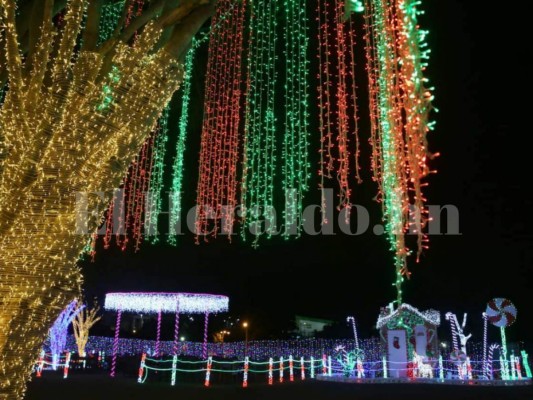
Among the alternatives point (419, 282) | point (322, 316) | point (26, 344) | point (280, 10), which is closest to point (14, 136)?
point (26, 344)

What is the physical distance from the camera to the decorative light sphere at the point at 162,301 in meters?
18.5

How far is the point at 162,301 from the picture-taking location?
19.0 metres

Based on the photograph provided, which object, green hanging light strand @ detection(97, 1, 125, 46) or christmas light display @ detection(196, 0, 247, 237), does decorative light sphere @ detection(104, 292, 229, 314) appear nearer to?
christmas light display @ detection(196, 0, 247, 237)

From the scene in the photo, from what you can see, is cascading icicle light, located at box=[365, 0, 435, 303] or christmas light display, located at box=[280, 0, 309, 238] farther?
christmas light display, located at box=[280, 0, 309, 238]

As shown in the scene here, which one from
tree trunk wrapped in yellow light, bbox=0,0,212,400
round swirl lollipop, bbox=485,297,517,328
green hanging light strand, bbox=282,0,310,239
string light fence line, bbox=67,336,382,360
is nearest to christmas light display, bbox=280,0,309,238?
green hanging light strand, bbox=282,0,310,239

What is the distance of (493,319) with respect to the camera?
15.3 m

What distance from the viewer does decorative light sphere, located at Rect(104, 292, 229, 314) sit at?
1845 cm

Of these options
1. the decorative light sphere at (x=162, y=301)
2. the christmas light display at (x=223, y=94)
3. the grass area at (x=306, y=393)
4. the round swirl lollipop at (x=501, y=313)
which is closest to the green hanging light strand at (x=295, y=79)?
the christmas light display at (x=223, y=94)

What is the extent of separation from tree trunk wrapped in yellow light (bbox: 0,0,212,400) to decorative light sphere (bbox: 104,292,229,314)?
1403 centimetres

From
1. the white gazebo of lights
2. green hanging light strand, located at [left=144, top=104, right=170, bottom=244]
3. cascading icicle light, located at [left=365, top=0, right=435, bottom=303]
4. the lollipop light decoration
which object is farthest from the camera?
the white gazebo of lights

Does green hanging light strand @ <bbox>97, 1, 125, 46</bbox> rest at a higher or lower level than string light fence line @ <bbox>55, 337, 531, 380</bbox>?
higher

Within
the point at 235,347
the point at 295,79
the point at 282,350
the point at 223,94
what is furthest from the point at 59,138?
the point at 235,347

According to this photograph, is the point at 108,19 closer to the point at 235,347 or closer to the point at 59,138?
the point at 59,138

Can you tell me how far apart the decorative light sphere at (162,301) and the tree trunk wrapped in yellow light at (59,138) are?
46.0ft
